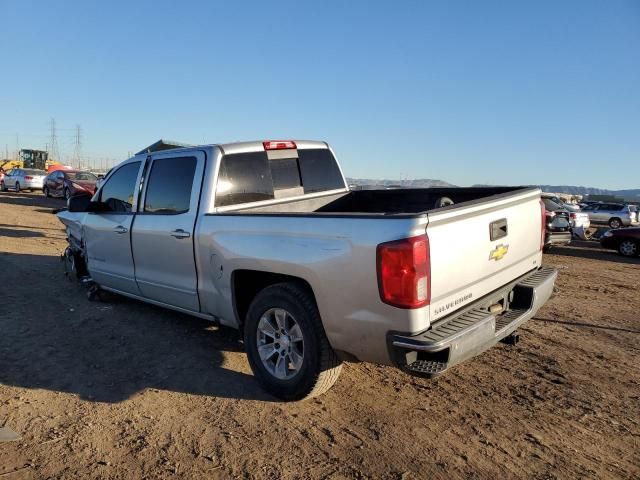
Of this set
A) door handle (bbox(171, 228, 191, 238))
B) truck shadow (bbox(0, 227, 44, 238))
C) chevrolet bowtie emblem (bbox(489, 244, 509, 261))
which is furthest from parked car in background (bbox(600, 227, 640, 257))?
truck shadow (bbox(0, 227, 44, 238))

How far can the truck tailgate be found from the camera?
117 inches

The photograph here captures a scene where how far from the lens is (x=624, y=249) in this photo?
49.8 feet

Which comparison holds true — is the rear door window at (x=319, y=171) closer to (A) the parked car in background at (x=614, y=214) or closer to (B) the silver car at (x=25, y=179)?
(A) the parked car in background at (x=614, y=214)

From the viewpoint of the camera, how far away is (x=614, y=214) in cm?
2842

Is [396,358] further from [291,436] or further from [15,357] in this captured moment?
[15,357]

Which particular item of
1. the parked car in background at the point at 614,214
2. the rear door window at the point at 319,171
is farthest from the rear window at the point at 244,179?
the parked car in background at the point at 614,214

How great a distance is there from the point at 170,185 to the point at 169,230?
50 cm

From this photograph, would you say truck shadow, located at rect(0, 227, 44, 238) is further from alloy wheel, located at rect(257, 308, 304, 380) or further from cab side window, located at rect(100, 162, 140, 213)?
alloy wheel, located at rect(257, 308, 304, 380)

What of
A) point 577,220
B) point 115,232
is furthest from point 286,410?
point 577,220

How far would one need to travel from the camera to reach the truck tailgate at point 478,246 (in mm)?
2969

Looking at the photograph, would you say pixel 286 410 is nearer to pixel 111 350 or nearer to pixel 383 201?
pixel 111 350

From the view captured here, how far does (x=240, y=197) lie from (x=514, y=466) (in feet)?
10.1

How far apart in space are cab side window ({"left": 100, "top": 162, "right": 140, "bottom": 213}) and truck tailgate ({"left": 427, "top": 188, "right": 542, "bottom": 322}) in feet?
11.8

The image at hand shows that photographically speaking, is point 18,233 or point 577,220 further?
point 577,220
